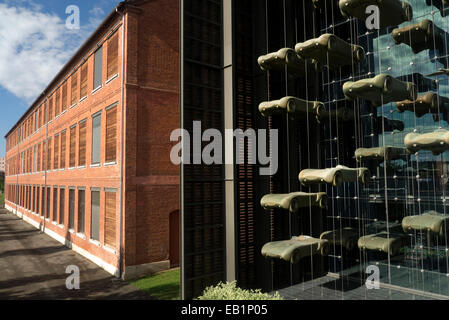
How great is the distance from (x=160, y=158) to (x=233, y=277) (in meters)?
8.57

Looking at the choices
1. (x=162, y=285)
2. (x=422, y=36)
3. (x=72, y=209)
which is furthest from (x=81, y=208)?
(x=422, y=36)

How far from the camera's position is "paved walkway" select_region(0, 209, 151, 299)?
14508mm

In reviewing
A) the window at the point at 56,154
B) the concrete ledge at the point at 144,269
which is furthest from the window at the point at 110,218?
the window at the point at 56,154

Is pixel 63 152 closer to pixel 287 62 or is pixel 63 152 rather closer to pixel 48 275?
pixel 48 275

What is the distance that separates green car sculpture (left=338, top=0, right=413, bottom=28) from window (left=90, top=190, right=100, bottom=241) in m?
16.9

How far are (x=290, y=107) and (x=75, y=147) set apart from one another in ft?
62.7

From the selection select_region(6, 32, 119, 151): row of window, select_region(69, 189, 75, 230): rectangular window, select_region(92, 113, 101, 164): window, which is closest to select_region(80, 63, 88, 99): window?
select_region(6, 32, 119, 151): row of window

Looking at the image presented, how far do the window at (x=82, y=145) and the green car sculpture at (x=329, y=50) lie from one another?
17213mm

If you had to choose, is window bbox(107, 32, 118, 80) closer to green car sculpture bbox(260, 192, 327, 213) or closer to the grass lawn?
the grass lawn

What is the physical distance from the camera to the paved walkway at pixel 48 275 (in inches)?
571

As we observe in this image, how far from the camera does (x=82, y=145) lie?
2330cm

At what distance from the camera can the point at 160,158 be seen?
18125mm

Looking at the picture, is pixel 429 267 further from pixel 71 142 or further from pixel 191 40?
pixel 71 142
